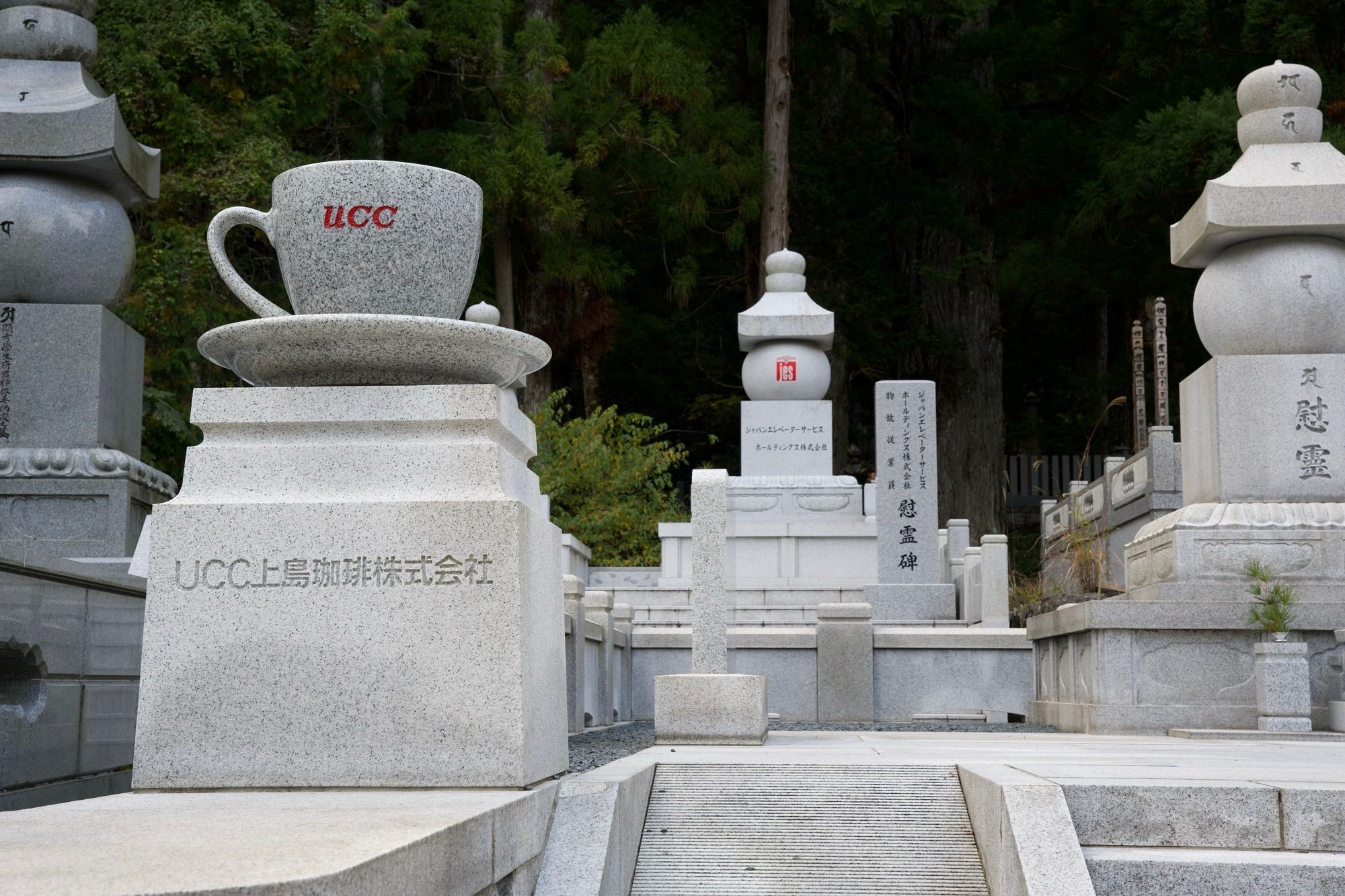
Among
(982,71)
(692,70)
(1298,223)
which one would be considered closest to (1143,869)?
(1298,223)

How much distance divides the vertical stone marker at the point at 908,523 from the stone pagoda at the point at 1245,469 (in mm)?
4997

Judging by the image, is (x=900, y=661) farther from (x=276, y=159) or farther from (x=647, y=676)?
(x=276, y=159)

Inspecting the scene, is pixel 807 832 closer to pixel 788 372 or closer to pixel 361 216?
pixel 361 216

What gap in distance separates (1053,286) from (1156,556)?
18.3 metres

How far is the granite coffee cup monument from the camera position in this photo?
4.26m

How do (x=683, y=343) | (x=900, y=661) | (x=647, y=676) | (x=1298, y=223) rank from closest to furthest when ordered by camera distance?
1. (x=1298, y=223)
2. (x=900, y=661)
3. (x=647, y=676)
4. (x=683, y=343)

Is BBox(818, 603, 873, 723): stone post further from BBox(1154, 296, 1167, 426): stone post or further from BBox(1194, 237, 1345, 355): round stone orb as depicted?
BBox(1154, 296, 1167, 426): stone post

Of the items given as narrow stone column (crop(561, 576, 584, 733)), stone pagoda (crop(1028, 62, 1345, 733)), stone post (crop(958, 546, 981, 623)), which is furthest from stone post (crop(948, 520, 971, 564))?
narrow stone column (crop(561, 576, 584, 733))

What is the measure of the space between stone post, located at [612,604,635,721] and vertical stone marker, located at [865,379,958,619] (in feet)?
13.0

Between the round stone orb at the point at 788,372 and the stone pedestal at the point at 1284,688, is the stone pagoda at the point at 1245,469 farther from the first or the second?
the round stone orb at the point at 788,372

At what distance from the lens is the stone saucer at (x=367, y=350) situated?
456 centimetres

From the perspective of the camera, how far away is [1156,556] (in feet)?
35.5

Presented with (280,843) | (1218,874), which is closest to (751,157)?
(1218,874)

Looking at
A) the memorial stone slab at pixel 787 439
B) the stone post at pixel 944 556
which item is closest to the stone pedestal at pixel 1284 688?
the stone post at pixel 944 556
